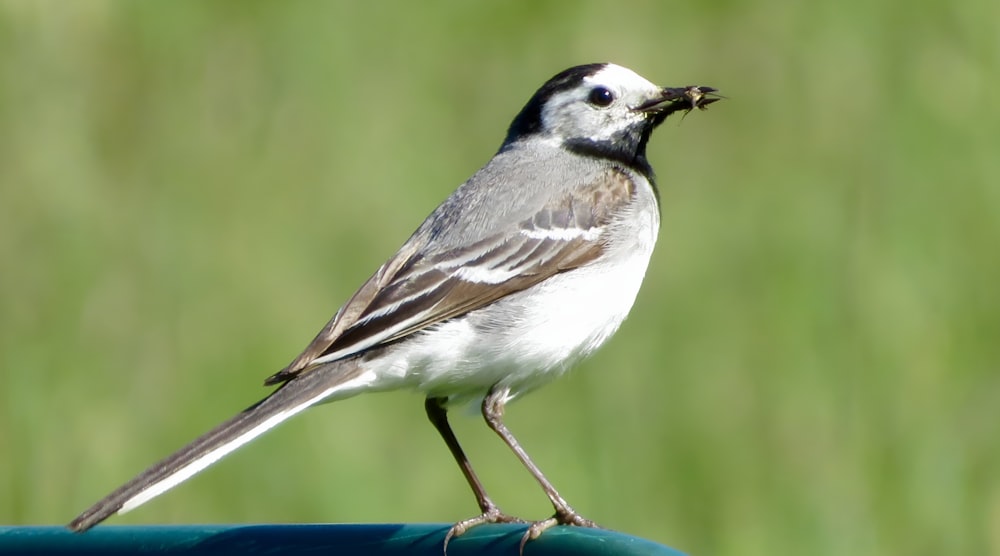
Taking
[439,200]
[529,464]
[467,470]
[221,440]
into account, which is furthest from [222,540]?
[439,200]

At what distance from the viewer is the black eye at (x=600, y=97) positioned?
6152 millimetres

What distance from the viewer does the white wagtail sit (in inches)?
193

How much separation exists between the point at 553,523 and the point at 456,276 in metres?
0.88

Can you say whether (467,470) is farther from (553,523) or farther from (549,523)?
(549,523)

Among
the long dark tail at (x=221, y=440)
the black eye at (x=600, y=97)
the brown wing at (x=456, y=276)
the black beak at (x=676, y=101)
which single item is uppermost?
the black eye at (x=600, y=97)

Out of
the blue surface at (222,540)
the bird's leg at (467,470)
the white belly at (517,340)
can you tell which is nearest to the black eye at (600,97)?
the white belly at (517,340)

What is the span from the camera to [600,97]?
6156 mm

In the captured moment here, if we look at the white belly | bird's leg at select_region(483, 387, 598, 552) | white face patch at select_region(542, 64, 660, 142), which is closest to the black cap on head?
white face patch at select_region(542, 64, 660, 142)

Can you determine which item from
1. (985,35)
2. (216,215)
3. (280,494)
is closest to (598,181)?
(280,494)

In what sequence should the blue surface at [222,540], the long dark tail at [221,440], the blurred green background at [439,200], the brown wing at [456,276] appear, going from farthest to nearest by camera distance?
1. the blurred green background at [439,200]
2. the brown wing at [456,276]
3. the long dark tail at [221,440]
4. the blue surface at [222,540]

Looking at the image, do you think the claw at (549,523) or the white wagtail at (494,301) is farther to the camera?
the white wagtail at (494,301)

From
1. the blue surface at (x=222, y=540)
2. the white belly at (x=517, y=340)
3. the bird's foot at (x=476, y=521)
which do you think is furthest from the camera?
the white belly at (x=517, y=340)

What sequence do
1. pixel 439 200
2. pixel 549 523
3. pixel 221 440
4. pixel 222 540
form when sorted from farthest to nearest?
pixel 439 200
pixel 549 523
pixel 221 440
pixel 222 540

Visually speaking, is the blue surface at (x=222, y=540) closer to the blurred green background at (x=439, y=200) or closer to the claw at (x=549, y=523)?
the claw at (x=549, y=523)
